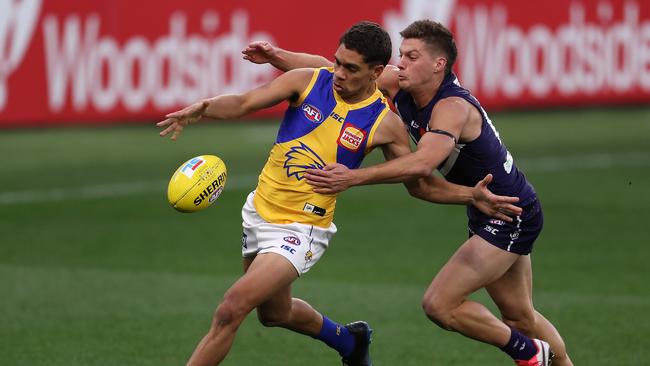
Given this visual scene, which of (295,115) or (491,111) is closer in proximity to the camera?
(295,115)

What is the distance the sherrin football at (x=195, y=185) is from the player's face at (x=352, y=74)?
1.04m

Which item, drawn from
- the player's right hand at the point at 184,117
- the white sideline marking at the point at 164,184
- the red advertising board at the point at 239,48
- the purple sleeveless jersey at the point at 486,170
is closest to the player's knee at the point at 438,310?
the purple sleeveless jersey at the point at 486,170

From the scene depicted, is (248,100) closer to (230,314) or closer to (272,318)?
(230,314)

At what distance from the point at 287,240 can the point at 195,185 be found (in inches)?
29.0

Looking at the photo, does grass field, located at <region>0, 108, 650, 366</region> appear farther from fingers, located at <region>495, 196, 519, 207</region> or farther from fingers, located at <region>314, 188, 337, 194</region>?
fingers, located at <region>314, 188, 337, 194</region>

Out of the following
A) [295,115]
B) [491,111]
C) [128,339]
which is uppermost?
[295,115]

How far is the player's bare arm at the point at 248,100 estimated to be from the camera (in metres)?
8.73

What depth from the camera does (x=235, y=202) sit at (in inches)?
720

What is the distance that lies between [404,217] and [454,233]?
4.48ft

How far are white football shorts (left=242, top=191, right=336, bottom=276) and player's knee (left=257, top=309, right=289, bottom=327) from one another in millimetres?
532

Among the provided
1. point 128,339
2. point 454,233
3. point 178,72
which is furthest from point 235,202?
point 128,339

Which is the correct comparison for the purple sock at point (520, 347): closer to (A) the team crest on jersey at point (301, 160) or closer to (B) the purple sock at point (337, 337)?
(B) the purple sock at point (337, 337)

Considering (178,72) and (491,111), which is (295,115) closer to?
(178,72)

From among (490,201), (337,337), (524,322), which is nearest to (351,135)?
(490,201)
